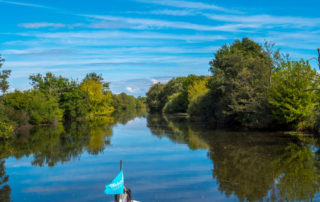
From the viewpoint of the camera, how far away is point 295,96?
30.3 metres

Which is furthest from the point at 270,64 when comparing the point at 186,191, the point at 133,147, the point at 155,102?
the point at 155,102

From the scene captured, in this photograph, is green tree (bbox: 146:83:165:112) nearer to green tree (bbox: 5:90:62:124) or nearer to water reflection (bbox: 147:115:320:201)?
green tree (bbox: 5:90:62:124)

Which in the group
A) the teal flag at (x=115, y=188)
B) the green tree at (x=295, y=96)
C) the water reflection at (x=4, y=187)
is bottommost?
the water reflection at (x=4, y=187)

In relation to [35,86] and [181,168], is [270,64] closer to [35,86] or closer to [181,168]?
[181,168]

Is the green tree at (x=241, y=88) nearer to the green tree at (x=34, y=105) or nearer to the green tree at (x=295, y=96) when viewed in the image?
the green tree at (x=295, y=96)

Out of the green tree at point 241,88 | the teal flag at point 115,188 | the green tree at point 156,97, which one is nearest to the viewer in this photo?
the teal flag at point 115,188

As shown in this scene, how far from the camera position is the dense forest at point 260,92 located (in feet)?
98.9

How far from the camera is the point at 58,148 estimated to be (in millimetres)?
25016

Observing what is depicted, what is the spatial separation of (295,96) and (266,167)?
15.7 metres

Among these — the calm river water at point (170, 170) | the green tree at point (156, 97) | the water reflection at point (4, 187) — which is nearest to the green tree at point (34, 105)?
the calm river water at point (170, 170)

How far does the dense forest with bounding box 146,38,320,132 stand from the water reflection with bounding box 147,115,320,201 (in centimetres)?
485

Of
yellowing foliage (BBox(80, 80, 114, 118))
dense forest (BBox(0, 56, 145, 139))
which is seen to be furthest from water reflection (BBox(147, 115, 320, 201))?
yellowing foliage (BBox(80, 80, 114, 118))

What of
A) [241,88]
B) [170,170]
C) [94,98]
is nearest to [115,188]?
[170,170]

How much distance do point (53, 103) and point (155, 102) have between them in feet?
227
